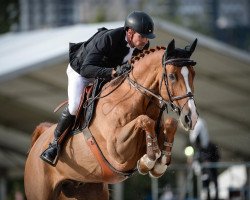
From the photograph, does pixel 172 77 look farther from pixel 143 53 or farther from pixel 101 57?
pixel 101 57

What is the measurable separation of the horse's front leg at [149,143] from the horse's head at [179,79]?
0.35 metres

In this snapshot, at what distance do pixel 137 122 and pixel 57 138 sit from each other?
5.68 feet

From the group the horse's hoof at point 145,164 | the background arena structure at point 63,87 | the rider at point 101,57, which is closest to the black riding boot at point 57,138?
the rider at point 101,57

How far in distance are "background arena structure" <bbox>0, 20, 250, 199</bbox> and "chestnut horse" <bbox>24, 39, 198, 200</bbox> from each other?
348 inches

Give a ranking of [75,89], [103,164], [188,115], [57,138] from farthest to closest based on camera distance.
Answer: [57,138] < [75,89] < [103,164] < [188,115]

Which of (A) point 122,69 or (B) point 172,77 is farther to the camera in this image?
(A) point 122,69

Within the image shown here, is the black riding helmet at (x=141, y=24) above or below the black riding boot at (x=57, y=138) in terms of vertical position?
above

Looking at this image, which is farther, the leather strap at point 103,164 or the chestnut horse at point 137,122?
the leather strap at point 103,164

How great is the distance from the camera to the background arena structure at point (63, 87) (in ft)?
74.4

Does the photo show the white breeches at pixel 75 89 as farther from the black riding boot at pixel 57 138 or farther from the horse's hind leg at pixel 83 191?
the horse's hind leg at pixel 83 191

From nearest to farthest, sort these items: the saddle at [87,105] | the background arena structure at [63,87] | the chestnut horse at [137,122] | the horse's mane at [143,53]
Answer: the chestnut horse at [137,122], the horse's mane at [143,53], the saddle at [87,105], the background arena structure at [63,87]

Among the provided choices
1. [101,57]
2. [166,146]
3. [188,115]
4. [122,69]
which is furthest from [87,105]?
[188,115]

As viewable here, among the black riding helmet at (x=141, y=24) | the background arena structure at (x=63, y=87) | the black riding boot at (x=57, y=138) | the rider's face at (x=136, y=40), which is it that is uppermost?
the black riding helmet at (x=141, y=24)

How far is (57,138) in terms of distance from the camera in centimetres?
1348
